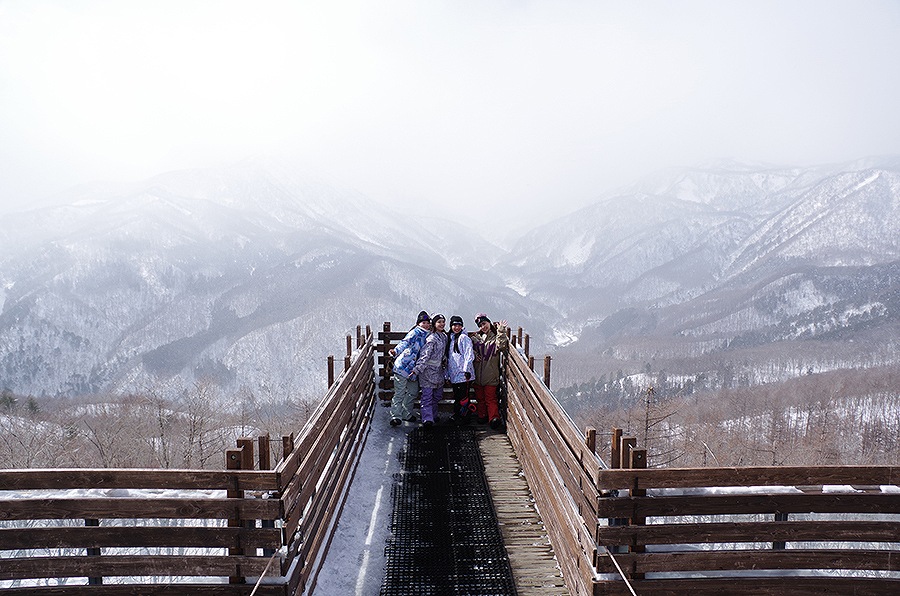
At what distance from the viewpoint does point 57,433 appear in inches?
2078

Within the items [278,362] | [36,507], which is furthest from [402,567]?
[278,362]

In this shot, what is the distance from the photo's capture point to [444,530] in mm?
7246

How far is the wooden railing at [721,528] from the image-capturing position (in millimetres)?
5000

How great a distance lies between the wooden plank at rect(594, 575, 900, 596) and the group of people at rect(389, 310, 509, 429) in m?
5.57

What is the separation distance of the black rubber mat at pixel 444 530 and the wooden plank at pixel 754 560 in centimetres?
161

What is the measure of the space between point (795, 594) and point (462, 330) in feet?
21.5

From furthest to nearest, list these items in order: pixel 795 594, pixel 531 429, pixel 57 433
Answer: pixel 57 433, pixel 531 429, pixel 795 594

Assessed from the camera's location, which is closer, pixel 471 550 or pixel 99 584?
pixel 99 584

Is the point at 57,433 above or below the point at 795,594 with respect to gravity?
below

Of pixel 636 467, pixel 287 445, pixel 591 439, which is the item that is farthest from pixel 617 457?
pixel 287 445

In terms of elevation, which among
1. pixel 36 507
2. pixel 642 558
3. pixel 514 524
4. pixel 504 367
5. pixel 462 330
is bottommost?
pixel 514 524

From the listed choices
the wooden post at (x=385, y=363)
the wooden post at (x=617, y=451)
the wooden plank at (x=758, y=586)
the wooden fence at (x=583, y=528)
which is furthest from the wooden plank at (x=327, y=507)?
the wooden post at (x=617, y=451)

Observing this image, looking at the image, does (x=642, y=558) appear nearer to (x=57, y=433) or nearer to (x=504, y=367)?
(x=504, y=367)

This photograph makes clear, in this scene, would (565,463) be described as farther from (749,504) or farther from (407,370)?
(407,370)
